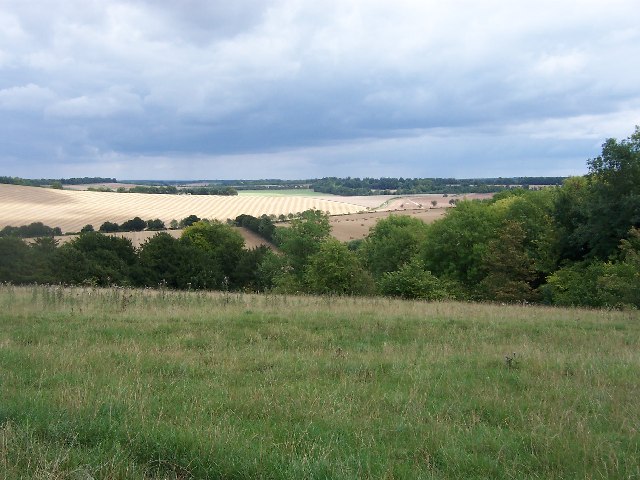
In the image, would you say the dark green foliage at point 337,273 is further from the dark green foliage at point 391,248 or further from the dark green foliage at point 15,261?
the dark green foliage at point 15,261

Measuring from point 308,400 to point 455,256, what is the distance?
4784cm

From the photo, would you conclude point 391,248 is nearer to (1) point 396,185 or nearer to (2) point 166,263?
(2) point 166,263

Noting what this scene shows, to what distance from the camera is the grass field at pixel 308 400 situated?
14.8ft

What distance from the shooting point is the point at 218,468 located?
4.39 meters

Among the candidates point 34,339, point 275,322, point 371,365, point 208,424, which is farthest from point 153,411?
point 275,322

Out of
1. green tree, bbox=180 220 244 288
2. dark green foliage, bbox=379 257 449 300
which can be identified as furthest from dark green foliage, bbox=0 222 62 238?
dark green foliage, bbox=379 257 449 300

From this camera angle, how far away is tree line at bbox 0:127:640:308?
3309 centimetres

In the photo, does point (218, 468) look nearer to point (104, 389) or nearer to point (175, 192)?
point (104, 389)

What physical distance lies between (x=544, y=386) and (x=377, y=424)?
9.59 ft

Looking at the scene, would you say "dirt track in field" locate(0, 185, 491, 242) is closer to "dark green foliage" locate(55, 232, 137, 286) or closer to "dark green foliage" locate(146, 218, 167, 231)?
"dark green foliage" locate(146, 218, 167, 231)

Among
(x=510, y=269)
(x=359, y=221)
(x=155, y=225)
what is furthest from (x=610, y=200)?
(x=155, y=225)

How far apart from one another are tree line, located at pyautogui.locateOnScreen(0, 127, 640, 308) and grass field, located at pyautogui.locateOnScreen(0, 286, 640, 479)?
1303 centimetres

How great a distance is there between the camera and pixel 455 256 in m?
51.9

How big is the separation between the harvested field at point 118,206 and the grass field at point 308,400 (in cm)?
6257
